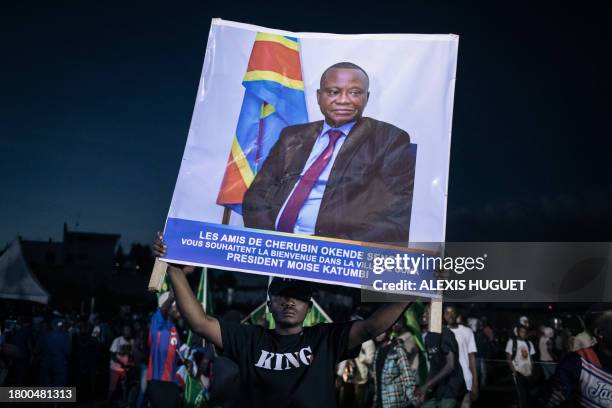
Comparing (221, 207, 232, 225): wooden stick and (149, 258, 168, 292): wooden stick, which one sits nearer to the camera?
(149, 258, 168, 292): wooden stick

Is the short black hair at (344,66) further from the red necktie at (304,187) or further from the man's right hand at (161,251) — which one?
the man's right hand at (161,251)

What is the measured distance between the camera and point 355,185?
13.6 feet

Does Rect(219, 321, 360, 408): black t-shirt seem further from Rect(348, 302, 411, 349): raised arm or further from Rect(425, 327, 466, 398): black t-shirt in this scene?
Rect(425, 327, 466, 398): black t-shirt

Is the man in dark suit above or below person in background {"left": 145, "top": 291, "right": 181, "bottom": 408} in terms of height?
above

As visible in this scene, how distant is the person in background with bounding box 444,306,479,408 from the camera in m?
9.87

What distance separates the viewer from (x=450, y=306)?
10.7m

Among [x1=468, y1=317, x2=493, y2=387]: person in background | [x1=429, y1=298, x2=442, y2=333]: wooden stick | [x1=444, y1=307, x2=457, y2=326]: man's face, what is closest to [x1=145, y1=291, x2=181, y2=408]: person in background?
[x1=444, y1=307, x2=457, y2=326]: man's face

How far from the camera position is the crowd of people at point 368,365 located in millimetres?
6699

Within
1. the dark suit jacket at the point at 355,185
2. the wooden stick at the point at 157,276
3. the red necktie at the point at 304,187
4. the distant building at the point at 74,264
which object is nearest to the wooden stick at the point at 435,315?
the dark suit jacket at the point at 355,185

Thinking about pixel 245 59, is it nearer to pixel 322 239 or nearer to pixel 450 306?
pixel 322 239

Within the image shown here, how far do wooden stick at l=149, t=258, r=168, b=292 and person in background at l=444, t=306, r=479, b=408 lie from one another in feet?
22.9

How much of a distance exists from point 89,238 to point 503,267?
70.6m

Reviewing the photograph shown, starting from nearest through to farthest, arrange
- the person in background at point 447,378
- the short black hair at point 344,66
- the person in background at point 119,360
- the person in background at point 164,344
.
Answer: the short black hair at point 344,66
the person in background at point 447,378
the person in background at point 164,344
the person in background at point 119,360

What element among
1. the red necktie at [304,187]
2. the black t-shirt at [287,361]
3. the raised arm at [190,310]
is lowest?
the black t-shirt at [287,361]
